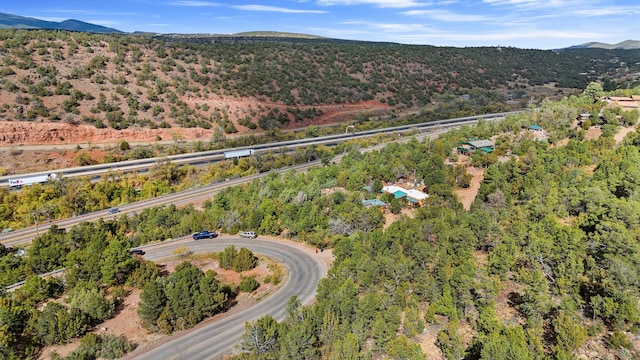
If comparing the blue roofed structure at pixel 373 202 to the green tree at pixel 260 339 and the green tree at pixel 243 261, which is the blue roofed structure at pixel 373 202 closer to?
the green tree at pixel 243 261

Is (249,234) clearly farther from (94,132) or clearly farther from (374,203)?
(94,132)

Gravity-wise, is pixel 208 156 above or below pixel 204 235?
above

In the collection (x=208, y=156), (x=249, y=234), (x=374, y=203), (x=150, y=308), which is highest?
(x=208, y=156)

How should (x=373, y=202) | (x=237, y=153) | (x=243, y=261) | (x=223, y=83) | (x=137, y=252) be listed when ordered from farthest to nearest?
(x=223, y=83)
(x=237, y=153)
(x=373, y=202)
(x=137, y=252)
(x=243, y=261)

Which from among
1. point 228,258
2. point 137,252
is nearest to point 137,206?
point 137,252

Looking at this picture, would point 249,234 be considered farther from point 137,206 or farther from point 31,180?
point 31,180

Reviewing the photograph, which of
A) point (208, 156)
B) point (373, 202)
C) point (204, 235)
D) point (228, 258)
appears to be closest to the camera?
point (228, 258)

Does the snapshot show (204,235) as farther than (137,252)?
Yes
